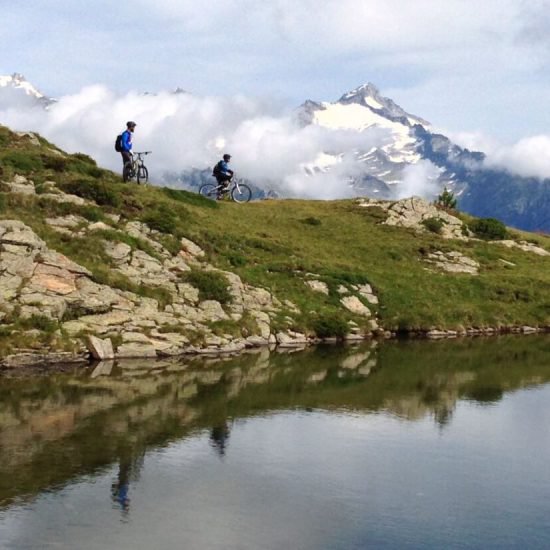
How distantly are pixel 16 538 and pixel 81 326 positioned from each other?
2542 cm

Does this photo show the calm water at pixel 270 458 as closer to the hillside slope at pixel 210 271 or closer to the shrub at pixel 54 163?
the hillside slope at pixel 210 271

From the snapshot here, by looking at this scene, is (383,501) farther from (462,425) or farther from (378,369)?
(378,369)

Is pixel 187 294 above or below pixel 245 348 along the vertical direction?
above

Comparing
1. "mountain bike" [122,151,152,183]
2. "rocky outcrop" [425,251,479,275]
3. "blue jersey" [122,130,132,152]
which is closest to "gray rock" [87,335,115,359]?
"blue jersey" [122,130,132,152]

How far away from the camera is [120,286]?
46.7 meters

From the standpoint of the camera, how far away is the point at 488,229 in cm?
8994

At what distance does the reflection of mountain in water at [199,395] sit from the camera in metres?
24.8

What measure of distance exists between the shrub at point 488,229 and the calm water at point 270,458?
48.1m

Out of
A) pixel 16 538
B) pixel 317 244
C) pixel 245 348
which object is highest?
pixel 317 244

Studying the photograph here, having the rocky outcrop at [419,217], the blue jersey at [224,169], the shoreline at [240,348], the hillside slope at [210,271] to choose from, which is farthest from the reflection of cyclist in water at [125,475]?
the rocky outcrop at [419,217]

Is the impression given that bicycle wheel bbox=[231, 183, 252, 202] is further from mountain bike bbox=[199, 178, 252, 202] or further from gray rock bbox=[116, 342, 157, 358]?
gray rock bbox=[116, 342, 157, 358]

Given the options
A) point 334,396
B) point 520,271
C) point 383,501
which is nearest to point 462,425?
point 334,396

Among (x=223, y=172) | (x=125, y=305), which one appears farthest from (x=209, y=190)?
(x=125, y=305)

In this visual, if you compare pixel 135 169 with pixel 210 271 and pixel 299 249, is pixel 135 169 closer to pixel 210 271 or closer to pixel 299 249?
pixel 299 249
